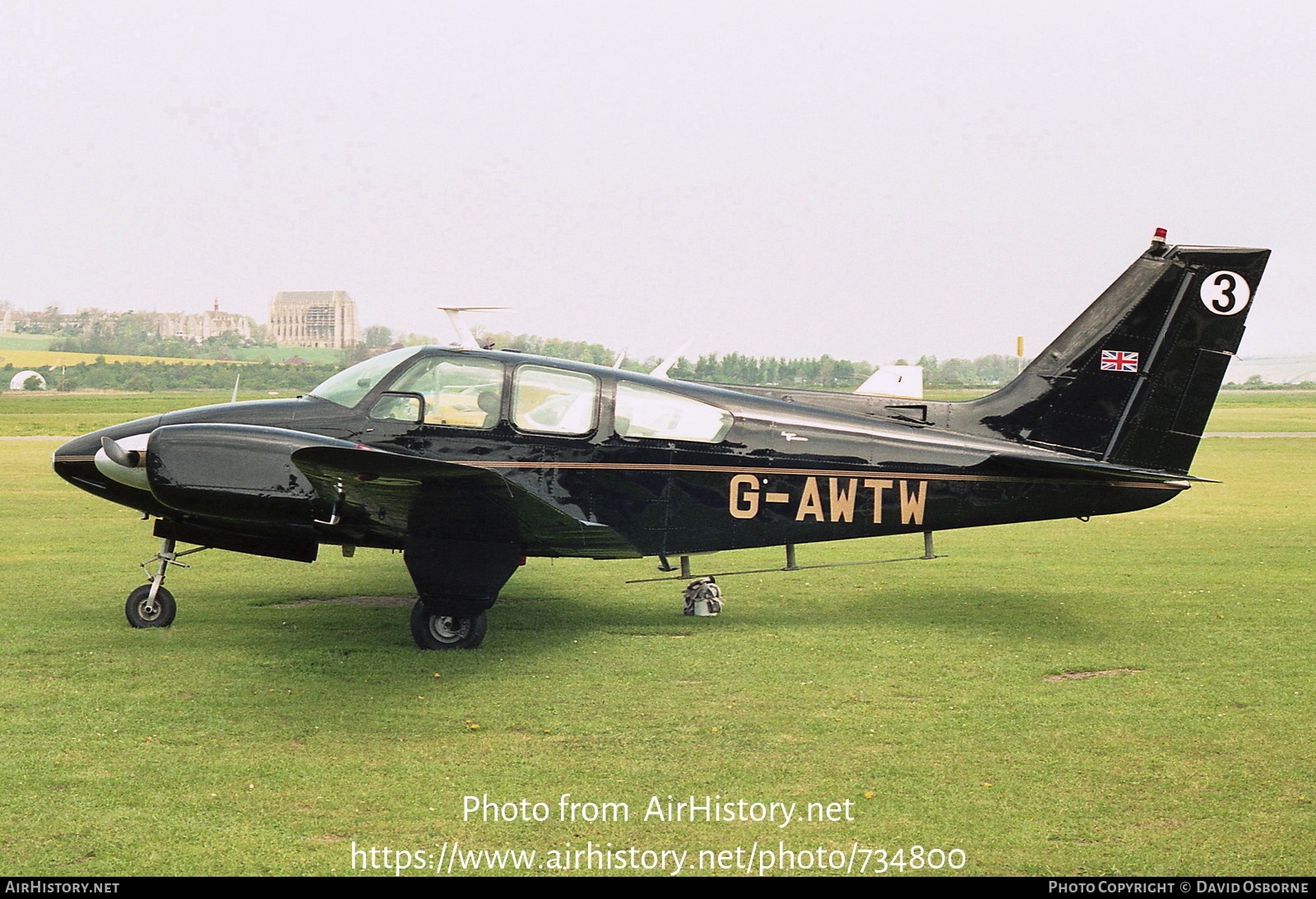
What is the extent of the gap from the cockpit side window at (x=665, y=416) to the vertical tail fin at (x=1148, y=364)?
2360mm

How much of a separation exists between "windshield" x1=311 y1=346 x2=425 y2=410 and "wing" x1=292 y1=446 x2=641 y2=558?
1.13 meters

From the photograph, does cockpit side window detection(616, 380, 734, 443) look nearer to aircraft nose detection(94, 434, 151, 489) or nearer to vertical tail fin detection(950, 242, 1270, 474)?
vertical tail fin detection(950, 242, 1270, 474)

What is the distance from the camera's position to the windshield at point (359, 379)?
29.0 feet

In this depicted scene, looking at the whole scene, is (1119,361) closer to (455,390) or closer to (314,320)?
(455,390)

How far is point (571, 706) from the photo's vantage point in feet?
23.2

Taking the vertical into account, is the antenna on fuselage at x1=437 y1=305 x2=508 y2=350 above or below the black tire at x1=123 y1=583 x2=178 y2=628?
above

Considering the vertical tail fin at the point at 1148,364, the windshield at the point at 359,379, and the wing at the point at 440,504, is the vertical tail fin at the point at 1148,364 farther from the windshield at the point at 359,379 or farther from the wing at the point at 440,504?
the windshield at the point at 359,379

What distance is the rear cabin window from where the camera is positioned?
28.8ft

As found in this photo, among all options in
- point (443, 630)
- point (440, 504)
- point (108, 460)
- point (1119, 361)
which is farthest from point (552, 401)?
point (1119, 361)

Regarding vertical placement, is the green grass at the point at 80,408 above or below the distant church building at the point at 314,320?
below

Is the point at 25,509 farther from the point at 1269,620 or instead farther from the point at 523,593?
the point at 1269,620

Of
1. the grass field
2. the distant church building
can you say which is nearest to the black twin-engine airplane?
the grass field

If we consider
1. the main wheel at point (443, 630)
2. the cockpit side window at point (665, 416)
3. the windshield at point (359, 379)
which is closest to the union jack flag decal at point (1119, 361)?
the cockpit side window at point (665, 416)

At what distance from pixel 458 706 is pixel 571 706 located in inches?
29.3
